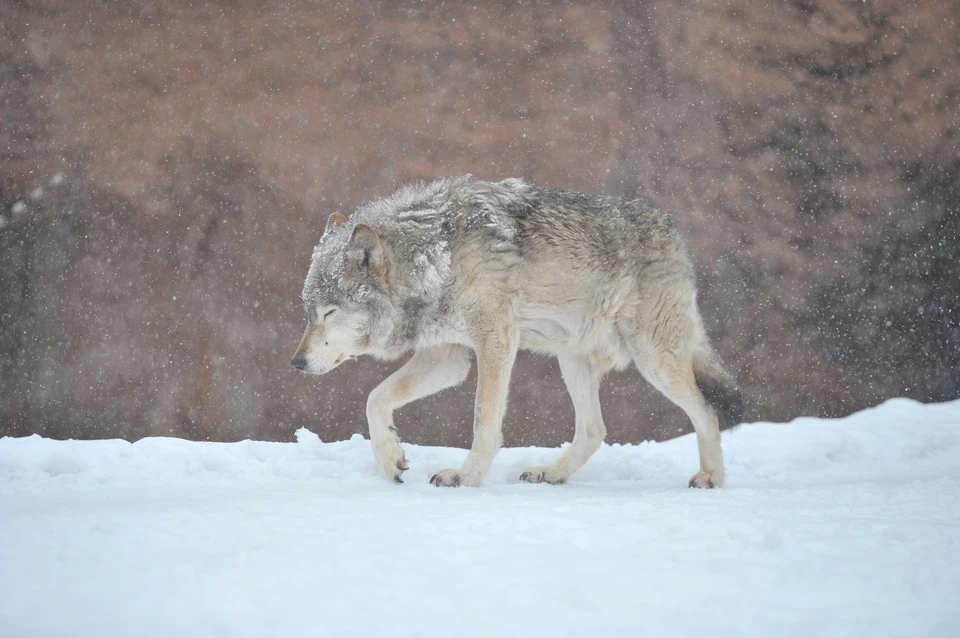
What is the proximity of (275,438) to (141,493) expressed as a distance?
2.80m

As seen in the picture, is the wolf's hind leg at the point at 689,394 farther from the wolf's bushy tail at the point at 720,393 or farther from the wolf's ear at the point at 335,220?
the wolf's ear at the point at 335,220

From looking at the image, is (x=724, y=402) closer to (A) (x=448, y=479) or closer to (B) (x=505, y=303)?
(B) (x=505, y=303)

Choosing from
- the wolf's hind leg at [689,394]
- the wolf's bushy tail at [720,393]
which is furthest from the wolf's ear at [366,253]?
the wolf's bushy tail at [720,393]

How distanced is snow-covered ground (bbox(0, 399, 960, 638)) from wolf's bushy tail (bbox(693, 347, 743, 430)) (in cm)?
75

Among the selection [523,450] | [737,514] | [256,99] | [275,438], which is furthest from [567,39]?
[737,514]

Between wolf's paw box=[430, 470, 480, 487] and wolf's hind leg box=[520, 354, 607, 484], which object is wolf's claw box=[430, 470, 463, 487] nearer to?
wolf's paw box=[430, 470, 480, 487]

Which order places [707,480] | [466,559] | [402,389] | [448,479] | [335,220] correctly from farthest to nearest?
1. [335,220]
2. [402,389]
3. [707,480]
4. [448,479]
5. [466,559]

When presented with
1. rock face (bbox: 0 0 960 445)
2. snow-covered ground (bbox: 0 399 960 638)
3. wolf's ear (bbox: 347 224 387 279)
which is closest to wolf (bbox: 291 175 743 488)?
wolf's ear (bbox: 347 224 387 279)

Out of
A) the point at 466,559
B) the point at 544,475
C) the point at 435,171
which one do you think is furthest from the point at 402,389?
the point at 435,171

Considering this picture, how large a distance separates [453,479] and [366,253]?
4.59 ft

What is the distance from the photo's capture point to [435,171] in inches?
269

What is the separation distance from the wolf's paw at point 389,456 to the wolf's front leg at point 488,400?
243 millimetres

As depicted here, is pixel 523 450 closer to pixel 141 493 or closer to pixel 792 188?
pixel 141 493

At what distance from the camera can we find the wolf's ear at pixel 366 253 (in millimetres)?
4469
